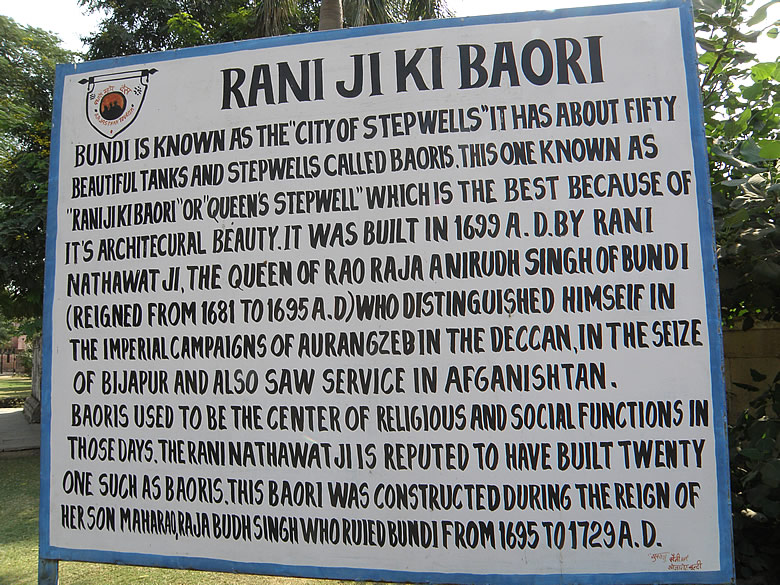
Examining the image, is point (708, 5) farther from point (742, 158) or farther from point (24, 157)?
point (24, 157)

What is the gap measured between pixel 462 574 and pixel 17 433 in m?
13.1

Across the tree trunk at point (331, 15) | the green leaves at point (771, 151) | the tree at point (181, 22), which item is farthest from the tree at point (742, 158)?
the tree at point (181, 22)

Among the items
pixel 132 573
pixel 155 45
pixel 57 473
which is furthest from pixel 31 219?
pixel 57 473

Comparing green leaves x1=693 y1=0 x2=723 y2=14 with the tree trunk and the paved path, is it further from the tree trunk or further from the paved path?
the paved path

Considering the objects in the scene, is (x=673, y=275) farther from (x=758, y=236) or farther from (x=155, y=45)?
(x=155, y=45)

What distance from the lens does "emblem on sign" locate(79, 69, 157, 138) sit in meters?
2.70

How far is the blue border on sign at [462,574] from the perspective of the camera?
2.20 meters

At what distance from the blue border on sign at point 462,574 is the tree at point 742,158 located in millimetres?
301

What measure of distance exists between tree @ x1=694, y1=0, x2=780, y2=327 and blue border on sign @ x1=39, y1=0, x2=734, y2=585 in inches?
11.9

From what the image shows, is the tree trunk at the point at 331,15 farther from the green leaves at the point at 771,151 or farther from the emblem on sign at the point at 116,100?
the green leaves at the point at 771,151

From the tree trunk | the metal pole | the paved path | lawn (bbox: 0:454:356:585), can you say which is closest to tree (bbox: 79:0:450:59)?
the tree trunk

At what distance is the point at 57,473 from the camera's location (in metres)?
2.57

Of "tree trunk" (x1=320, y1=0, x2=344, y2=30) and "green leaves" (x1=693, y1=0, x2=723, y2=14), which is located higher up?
"tree trunk" (x1=320, y1=0, x2=344, y2=30)

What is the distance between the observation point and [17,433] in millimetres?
12477
